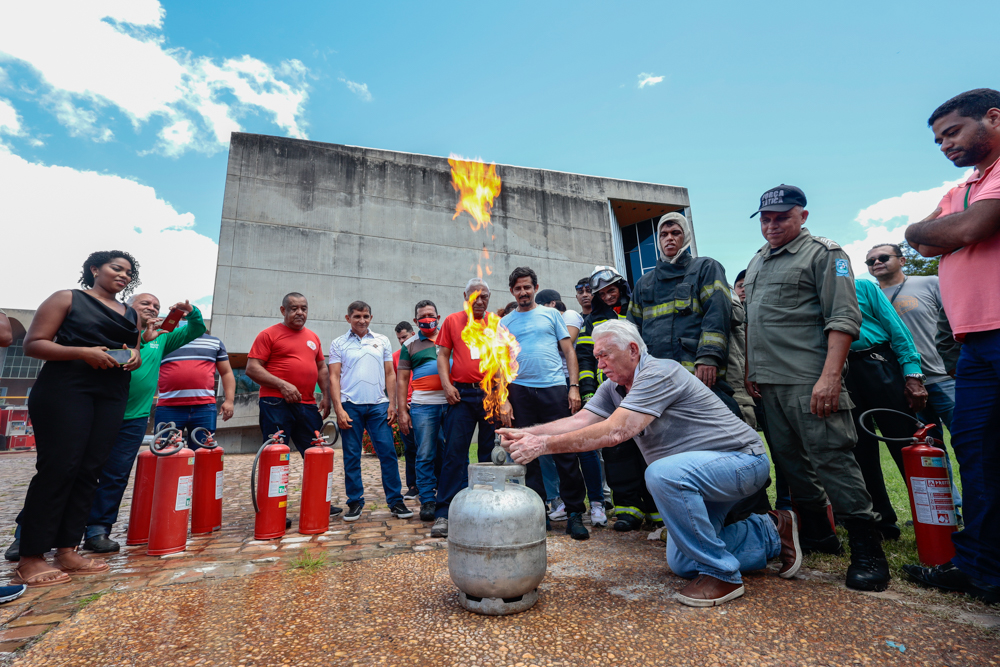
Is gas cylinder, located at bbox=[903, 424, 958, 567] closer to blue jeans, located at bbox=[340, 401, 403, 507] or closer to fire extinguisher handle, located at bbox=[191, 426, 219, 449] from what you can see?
blue jeans, located at bbox=[340, 401, 403, 507]

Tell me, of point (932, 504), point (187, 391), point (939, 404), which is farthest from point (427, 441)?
point (939, 404)

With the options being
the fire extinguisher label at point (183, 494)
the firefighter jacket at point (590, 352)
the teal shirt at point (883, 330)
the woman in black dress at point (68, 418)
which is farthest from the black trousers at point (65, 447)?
the teal shirt at point (883, 330)

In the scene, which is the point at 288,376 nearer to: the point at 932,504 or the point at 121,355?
the point at 121,355

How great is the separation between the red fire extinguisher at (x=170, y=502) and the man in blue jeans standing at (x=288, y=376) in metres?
1.08

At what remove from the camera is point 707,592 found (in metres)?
2.68

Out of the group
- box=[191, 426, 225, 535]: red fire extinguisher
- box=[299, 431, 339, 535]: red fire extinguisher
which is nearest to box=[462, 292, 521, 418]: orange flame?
box=[299, 431, 339, 535]: red fire extinguisher

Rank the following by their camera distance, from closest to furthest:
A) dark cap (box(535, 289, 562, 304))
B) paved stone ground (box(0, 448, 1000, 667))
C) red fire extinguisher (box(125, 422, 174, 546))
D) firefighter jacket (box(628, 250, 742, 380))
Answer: paved stone ground (box(0, 448, 1000, 667)) < firefighter jacket (box(628, 250, 742, 380)) < red fire extinguisher (box(125, 422, 174, 546)) < dark cap (box(535, 289, 562, 304))

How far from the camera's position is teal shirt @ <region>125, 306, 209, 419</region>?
4629mm

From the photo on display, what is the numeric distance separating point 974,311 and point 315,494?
493 centimetres

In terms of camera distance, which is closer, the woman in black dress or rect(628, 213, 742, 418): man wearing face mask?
the woman in black dress

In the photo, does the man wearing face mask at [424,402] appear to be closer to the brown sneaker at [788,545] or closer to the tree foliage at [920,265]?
the brown sneaker at [788,545]

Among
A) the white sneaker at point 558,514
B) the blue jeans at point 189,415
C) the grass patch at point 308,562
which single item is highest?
the blue jeans at point 189,415

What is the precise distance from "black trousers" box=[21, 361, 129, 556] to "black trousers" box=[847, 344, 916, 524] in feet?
18.3

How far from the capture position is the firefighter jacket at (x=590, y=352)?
522cm
